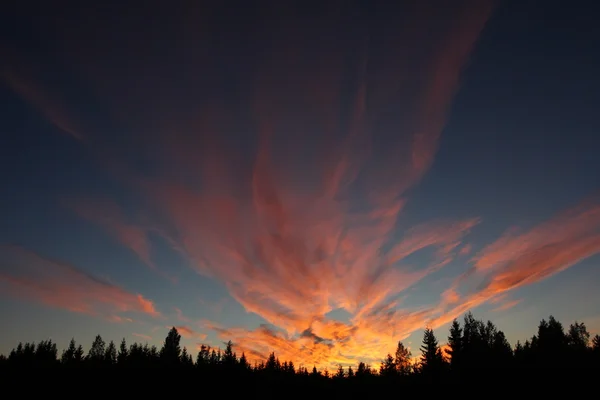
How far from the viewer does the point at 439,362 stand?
249 ft

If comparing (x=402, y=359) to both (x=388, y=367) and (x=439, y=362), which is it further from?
(x=439, y=362)

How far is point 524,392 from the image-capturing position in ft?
192

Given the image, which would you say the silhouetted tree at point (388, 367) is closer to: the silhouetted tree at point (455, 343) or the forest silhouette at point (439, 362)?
the forest silhouette at point (439, 362)

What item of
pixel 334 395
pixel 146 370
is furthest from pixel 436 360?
pixel 146 370

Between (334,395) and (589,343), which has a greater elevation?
(589,343)

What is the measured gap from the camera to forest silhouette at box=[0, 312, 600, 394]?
63219mm

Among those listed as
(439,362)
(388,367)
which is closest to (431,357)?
(439,362)

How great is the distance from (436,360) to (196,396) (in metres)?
65.1

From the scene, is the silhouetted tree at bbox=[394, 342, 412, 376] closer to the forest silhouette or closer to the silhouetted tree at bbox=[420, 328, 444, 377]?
the forest silhouette

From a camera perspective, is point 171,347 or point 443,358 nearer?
point 443,358

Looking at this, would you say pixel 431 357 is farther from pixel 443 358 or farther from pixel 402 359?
pixel 402 359

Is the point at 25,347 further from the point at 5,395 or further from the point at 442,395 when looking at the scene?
the point at 442,395

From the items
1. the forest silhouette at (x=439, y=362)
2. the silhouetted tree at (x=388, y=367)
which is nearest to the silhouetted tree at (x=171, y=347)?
the forest silhouette at (x=439, y=362)

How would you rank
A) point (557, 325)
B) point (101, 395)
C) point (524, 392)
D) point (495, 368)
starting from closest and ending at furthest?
point (524, 392) < point (495, 368) < point (101, 395) < point (557, 325)
